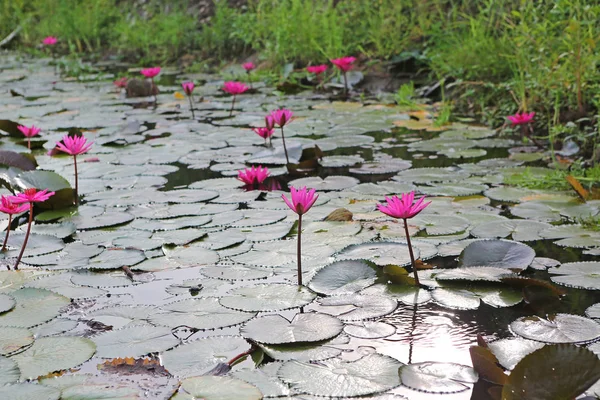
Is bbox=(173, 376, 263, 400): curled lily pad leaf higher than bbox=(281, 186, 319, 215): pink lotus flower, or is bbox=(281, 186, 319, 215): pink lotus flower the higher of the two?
bbox=(281, 186, 319, 215): pink lotus flower

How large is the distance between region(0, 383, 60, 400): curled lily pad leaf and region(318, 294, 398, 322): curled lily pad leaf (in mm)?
618

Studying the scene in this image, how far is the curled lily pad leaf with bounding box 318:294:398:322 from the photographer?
5.37ft

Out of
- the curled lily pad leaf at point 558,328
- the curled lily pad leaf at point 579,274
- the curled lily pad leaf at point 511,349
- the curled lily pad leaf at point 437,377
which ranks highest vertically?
the curled lily pad leaf at point 437,377

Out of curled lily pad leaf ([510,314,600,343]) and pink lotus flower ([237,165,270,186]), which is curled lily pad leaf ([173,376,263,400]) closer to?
curled lily pad leaf ([510,314,600,343])

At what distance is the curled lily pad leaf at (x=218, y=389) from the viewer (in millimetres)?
1285

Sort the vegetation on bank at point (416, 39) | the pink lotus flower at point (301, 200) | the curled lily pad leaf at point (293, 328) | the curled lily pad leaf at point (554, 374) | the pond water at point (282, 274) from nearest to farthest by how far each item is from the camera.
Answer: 1. the curled lily pad leaf at point (554, 374)
2. the pond water at point (282, 274)
3. the curled lily pad leaf at point (293, 328)
4. the pink lotus flower at point (301, 200)
5. the vegetation on bank at point (416, 39)

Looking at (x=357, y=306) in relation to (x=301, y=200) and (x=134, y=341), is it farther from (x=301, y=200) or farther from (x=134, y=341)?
(x=134, y=341)

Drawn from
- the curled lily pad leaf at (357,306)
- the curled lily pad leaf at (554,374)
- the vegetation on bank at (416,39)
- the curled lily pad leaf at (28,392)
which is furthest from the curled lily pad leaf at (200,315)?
the vegetation on bank at (416,39)

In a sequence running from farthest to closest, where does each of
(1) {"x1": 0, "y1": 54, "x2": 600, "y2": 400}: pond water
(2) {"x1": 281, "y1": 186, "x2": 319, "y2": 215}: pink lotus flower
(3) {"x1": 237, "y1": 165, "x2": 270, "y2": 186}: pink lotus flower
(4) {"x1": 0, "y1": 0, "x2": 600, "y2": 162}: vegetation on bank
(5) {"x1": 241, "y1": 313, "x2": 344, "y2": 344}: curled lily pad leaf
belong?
(4) {"x1": 0, "y1": 0, "x2": 600, "y2": 162}: vegetation on bank < (3) {"x1": 237, "y1": 165, "x2": 270, "y2": 186}: pink lotus flower < (2) {"x1": 281, "y1": 186, "x2": 319, "y2": 215}: pink lotus flower < (5) {"x1": 241, "y1": 313, "x2": 344, "y2": 344}: curled lily pad leaf < (1) {"x1": 0, "y1": 54, "x2": 600, "y2": 400}: pond water

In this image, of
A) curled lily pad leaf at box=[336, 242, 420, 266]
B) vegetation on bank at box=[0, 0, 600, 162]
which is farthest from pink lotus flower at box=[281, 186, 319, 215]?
vegetation on bank at box=[0, 0, 600, 162]

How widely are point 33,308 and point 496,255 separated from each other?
1.13 meters

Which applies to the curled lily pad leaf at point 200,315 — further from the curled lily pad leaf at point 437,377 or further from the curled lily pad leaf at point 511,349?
the curled lily pad leaf at point 511,349

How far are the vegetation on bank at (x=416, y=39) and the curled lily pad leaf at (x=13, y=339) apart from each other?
223cm

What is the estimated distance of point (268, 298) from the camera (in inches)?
68.3
